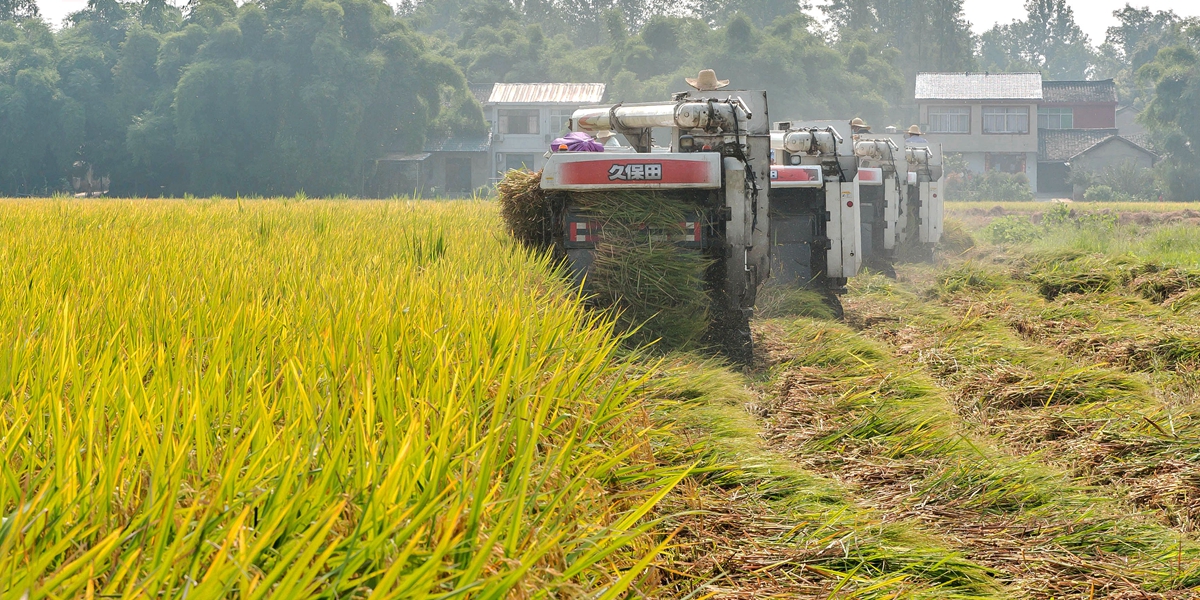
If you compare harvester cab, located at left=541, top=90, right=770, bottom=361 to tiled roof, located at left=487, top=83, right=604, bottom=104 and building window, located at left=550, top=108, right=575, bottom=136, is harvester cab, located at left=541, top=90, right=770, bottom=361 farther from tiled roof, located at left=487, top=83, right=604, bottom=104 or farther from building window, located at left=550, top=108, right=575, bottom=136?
building window, located at left=550, top=108, right=575, bottom=136

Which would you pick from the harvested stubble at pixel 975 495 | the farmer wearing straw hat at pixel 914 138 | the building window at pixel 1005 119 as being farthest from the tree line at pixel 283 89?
the harvested stubble at pixel 975 495

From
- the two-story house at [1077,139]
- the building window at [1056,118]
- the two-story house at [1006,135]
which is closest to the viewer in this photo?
the two-story house at [1077,139]

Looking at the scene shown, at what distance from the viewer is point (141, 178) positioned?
1761 inches

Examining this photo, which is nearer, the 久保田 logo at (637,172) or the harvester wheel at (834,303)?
the 久保田 logo at (637,172)

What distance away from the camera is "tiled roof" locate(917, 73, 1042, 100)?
185 ft

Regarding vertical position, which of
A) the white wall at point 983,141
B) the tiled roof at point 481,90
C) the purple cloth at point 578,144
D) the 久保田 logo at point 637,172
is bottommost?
the 久保田 logo at point 637,172

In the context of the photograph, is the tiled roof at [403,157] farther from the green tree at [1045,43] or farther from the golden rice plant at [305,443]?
the green tree at [1045,43]

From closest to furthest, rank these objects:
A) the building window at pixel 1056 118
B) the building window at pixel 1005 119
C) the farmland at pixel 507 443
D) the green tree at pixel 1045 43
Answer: the farmland at pixel 507 443 → the building window at pixel 1005 119 → the building window at pixel 1056 118 → the green tree at pixel 1045 43

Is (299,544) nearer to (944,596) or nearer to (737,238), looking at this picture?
(944,596)

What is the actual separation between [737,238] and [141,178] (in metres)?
41.6

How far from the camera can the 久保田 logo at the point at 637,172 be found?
24.4 ft

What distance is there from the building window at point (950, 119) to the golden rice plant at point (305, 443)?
54625 millimetres

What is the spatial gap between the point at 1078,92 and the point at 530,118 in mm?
31007

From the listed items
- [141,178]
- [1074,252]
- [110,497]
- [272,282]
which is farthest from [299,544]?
[141,178]
